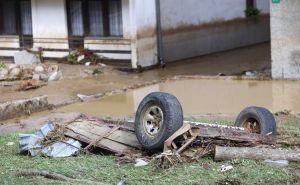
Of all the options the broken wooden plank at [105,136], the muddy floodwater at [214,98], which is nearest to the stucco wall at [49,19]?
the muddy floodwater at [214,98]

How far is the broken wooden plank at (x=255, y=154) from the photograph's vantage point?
24.1 ft

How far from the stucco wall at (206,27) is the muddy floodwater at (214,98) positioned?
4.77 m

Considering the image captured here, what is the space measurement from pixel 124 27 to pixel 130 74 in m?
1.68

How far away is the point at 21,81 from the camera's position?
18391 millimetres

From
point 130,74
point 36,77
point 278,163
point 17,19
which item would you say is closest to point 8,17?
point 17,19

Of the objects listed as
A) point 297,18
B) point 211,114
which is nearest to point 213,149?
point 211,114

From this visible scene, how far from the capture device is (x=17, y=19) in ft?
76.7

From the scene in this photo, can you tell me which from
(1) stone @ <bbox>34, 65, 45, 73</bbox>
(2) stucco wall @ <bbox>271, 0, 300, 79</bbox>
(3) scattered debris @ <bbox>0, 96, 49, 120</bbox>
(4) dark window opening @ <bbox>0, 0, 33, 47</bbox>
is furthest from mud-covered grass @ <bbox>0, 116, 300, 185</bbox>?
(4) dark window opening @ <bbox>0, 0, 33, 47</bbox>

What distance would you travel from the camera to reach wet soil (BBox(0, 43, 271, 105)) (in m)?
16.7

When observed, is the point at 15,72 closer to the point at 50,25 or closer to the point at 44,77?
the point at 44,77

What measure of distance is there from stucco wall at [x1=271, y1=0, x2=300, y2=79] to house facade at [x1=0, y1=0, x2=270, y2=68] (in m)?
4.98

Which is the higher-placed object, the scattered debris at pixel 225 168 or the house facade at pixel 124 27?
the house facade at pixel 124 27

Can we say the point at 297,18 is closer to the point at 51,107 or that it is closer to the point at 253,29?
the point at 51,107

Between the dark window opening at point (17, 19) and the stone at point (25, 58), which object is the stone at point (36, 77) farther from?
the dark window opening at point (17, 19)
